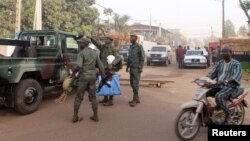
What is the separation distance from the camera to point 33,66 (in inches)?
295

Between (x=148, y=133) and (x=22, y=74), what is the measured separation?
3.08m

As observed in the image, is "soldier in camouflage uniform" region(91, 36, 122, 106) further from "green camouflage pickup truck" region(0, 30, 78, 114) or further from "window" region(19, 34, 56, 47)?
"window" region(19, 34, 56, 47)

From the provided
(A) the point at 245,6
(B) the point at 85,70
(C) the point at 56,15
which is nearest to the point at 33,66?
(B) the point at 85,70

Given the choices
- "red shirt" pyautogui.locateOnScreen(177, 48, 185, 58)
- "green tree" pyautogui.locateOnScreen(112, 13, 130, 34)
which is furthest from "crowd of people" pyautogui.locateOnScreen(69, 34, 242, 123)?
"green tree" pyautogui.locateOnScreen(112, 13, 130, 34)

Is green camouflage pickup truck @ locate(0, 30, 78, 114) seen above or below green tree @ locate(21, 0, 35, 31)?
below

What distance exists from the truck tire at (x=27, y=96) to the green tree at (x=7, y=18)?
2378 centimetres

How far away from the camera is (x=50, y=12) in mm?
34125

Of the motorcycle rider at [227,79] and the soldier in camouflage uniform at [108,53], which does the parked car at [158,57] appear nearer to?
the soldier in camouflage uniform at [108,53]

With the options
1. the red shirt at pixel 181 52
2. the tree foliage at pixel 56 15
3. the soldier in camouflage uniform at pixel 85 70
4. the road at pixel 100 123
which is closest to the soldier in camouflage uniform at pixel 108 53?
the road at pixel 100 123

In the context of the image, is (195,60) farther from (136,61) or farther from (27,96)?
(27,96)

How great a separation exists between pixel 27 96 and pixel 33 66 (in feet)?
2.25

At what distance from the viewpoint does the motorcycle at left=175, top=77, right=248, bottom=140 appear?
5.42 meters

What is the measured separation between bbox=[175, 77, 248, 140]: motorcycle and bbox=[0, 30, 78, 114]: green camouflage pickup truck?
3633 millimetres

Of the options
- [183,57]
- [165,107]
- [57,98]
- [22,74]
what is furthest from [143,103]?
[183,57]
